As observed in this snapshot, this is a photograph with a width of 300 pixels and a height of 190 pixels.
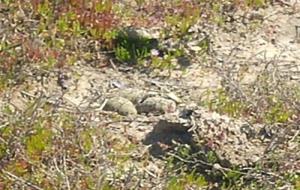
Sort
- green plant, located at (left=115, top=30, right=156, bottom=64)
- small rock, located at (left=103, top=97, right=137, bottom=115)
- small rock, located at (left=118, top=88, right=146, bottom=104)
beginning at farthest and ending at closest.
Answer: green plant, located at (left=115, top=30, right=156, bottom=64)
small rock, located at (left=118, top=88, right=146, bottom=104)
small rock, located at (left=103, top=97, right=137, bottom=115)

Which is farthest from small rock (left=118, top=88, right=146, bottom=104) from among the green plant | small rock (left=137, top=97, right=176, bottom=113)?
the green plant

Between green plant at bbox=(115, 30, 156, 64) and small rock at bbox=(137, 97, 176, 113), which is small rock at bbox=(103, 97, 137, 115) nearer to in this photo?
small rock at bbox=(137, 97, 176, 113)

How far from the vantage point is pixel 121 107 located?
19.0 feet

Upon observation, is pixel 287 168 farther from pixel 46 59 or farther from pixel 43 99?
pixel 46 59

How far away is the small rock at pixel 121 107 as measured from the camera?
5785 millimetres

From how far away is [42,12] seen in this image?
667 centimetres

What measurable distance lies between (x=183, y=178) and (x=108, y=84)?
57.4 inches

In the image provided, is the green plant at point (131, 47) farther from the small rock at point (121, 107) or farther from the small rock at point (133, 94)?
the small rock at point (121, 107)

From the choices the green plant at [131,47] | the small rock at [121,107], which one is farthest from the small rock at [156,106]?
the green plant at [131,47]

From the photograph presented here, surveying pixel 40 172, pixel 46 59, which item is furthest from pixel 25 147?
pixel 46 59

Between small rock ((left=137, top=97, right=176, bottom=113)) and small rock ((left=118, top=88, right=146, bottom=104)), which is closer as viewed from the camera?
small rock ((left=137, top=97, right=176, bottom=113))

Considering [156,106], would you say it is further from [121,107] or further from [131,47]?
[131,47]

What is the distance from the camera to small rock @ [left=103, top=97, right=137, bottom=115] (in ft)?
19.0

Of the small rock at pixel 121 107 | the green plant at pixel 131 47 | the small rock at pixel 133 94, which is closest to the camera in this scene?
the small rock at pixel 121 107
